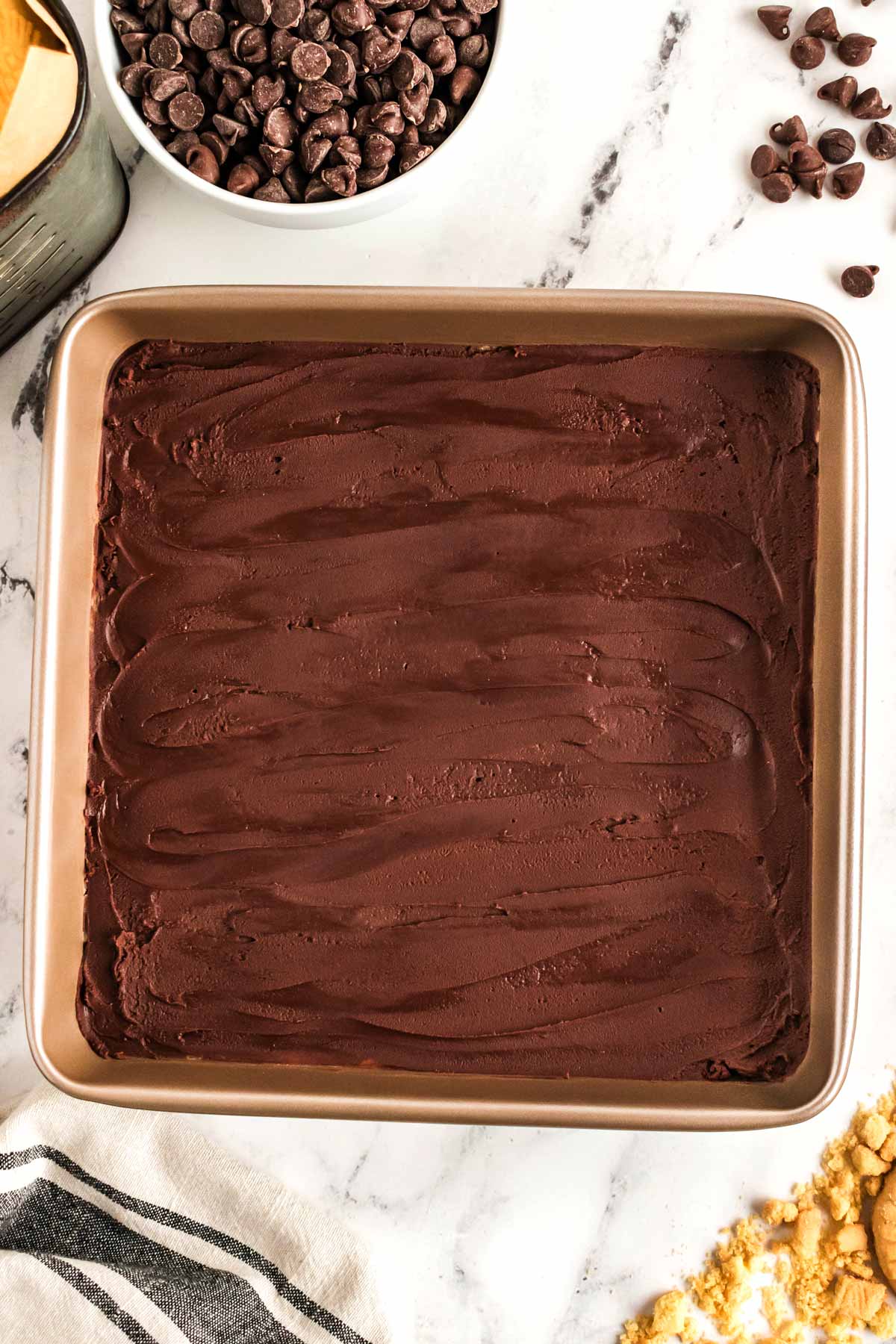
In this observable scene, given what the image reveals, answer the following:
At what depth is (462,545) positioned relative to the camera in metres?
1.32

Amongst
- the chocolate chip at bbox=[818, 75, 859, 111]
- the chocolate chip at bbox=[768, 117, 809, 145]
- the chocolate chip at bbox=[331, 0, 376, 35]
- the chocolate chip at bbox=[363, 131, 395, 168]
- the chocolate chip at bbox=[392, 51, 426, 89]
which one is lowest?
the chocolate chip at bbox=[768, 117, 809, 145]

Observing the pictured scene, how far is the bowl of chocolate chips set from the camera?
1.32 metres

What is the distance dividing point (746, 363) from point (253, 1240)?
1.30 metres

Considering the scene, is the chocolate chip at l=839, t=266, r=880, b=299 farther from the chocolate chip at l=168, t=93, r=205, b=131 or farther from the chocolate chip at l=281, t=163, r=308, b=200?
the chocolate chip at l=168, t=93, r=205, b=131

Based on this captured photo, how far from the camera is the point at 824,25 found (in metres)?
1.48

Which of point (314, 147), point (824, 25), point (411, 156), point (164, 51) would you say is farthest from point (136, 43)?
point (824, 25)

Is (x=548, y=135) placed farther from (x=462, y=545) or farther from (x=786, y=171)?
(x=462, y=545)

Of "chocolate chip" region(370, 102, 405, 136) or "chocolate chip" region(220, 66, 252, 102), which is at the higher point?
"chocolate chip" region(220, 66, 252, 102)

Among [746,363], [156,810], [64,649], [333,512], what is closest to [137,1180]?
[156,810]

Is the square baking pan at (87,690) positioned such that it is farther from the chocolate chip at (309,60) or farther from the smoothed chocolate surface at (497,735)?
the chocolate chip at (309,60)

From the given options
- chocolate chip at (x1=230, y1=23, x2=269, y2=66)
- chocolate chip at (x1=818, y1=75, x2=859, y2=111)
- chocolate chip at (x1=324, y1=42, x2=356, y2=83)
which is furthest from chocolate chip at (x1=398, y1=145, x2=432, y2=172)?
chocolate chip at (x1=818, y1=75, x2=859, y2=111)

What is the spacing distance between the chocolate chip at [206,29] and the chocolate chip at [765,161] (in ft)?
2.31

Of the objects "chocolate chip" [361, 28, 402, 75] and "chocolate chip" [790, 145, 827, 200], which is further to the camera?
"chocolate chip" [790, 145, 827, 200]

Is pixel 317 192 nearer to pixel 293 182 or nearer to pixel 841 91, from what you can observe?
pixel 293 182
